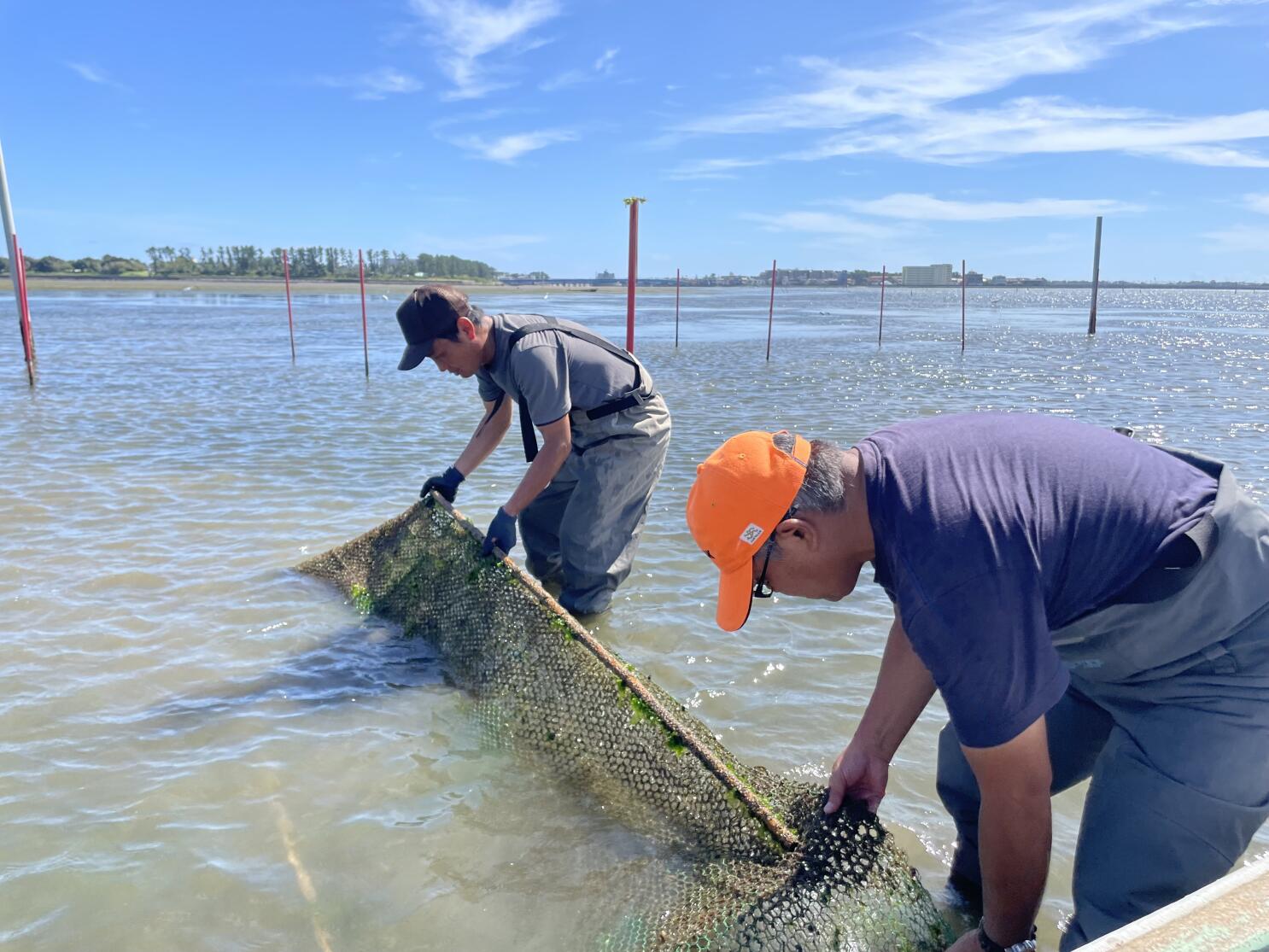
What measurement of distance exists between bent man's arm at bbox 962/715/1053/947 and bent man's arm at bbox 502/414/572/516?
8.54 feet

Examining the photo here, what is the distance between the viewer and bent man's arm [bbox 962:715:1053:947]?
1.72 m

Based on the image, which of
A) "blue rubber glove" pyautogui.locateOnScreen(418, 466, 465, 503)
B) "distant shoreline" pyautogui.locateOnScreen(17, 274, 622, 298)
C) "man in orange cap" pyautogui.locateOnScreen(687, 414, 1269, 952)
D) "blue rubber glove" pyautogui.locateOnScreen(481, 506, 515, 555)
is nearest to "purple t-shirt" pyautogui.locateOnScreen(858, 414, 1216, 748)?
"man in orange cap" pyautogui.locateOnScreen(687, 414, 1269, 952)

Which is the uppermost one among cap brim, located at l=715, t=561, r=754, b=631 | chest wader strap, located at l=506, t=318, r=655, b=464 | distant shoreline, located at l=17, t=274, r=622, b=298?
distant shoreline, located at l=17, t=274, r=622, b=298

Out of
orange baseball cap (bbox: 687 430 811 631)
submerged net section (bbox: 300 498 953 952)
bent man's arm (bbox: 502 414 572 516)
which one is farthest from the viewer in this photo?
bent man's arm (bbox: 502 414 572 516)

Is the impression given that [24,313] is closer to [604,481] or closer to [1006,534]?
[604,481]

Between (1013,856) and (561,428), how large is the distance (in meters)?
2.68

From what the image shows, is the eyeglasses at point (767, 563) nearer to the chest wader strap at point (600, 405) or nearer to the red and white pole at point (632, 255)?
the chest wader strap at point (600, 405)

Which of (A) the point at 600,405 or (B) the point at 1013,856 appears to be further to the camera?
(A) the point at 600,405

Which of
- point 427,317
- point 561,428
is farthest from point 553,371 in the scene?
point 427,317

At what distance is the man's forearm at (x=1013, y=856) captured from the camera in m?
1.78

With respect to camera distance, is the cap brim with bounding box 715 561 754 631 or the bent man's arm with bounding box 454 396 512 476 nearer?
the cap brim with bounding box 715 561 754 631

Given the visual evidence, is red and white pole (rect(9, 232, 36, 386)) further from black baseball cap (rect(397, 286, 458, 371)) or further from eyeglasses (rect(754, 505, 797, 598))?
eyeglasses (rect(754, 505, 797, 598))

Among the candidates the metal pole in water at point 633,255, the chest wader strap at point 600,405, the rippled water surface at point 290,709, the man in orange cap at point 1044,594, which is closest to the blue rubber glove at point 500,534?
the chest wader strap at point 600,405

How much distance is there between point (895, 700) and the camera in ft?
7.63
